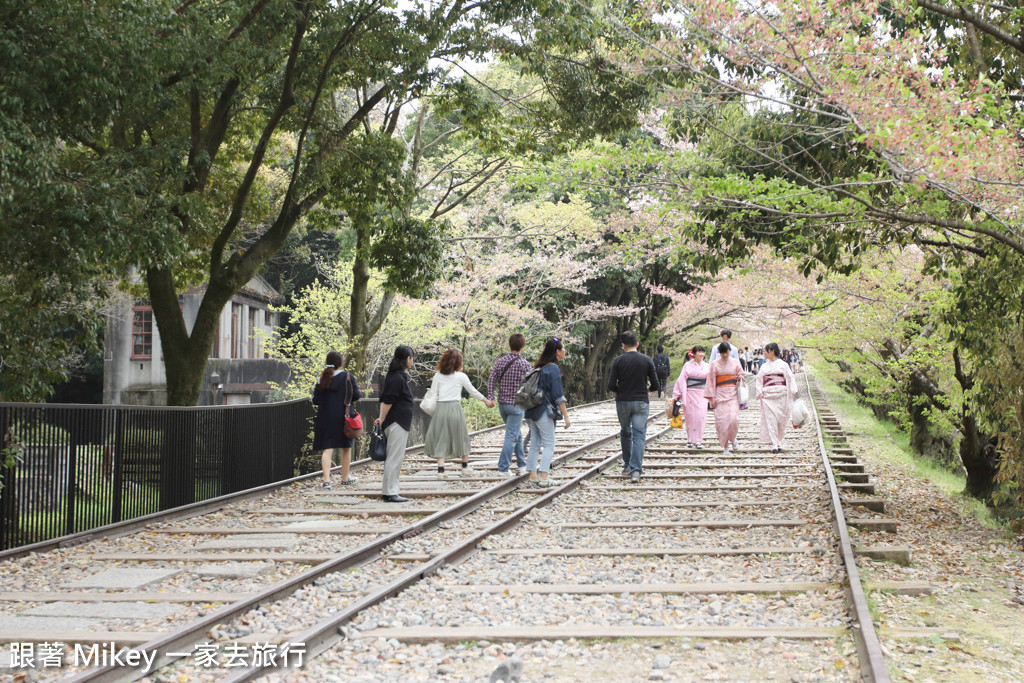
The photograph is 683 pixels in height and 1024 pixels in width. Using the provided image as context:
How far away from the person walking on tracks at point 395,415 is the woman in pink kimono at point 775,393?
223 inches

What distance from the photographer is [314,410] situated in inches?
621

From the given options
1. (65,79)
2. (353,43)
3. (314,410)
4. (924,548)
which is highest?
(353,43)

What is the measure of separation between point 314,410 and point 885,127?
444 inches

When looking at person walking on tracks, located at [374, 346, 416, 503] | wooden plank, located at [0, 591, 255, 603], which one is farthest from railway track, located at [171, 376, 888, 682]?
person walking on tracks, located at [374, 346, 416, 503]

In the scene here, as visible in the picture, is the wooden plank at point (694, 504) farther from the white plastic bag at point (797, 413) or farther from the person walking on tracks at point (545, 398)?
the white plastic bag at point (797, 413)

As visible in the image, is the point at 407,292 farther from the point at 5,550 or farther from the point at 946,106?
the point at 946,106

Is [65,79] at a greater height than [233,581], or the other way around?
[65,79]

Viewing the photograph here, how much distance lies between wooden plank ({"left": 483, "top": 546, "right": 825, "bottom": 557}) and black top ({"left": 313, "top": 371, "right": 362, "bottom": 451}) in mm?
4635

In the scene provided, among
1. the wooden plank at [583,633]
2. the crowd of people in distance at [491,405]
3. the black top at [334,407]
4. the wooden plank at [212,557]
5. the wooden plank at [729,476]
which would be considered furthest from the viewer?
the wooden plank at [729,476]

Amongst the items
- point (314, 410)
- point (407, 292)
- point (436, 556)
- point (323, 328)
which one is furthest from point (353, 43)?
point (323, 328)

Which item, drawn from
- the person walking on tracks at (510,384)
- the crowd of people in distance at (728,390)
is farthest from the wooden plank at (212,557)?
the crowd of people in distance at (728,390)

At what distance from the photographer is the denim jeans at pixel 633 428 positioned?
477 inches

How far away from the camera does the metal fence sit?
8578 mm

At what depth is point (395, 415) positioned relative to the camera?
1073cm
